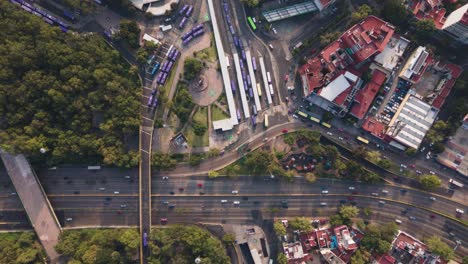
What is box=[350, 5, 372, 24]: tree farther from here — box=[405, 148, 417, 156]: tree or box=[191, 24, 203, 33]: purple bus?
box=[191, 24, 203, 33]: purple bus

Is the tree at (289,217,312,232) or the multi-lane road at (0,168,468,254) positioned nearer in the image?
the tree at (289,217,312,232)

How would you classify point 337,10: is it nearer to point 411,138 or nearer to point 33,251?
point 411,138

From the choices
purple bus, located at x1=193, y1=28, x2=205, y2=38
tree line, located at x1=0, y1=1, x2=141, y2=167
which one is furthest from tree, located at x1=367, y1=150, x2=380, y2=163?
tree line, located at x1=0, y1=1, x2=141, y2=167

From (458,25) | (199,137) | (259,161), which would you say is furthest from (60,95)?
(458,25)

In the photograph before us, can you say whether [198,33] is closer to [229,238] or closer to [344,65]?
[344,65]

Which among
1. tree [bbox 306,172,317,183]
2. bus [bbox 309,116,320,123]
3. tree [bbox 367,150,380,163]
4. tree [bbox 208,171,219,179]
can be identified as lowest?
tree [bbox 208,171,219,179]

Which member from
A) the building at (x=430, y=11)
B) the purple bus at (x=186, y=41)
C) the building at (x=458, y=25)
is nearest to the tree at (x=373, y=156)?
the building at (x=458, y=25)
